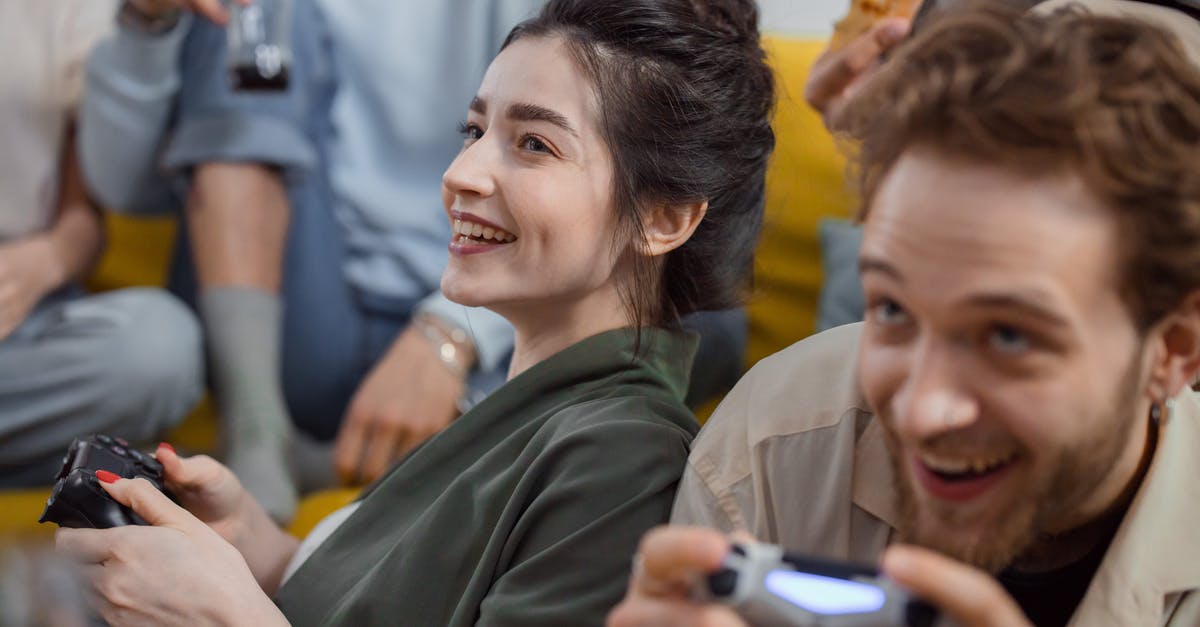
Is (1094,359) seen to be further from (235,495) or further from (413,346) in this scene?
(413,346)

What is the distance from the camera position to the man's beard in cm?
62

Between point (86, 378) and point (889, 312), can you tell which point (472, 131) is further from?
point (86, 378)

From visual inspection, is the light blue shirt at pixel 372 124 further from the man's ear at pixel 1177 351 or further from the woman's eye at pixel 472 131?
the man's ear at pixel 1177 351

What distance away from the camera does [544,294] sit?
965mm

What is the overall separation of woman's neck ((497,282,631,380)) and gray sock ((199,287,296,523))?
2.59 feet

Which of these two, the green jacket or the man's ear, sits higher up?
the man's ear

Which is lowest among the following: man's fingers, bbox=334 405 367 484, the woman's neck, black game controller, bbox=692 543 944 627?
man's fingers, bbox=334 405 367 484

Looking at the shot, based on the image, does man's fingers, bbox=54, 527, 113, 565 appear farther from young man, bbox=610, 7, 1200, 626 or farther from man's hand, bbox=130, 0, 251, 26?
man's hand, bbox=130, 0, 251, 26

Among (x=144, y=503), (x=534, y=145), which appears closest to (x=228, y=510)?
(x=144, y=503)

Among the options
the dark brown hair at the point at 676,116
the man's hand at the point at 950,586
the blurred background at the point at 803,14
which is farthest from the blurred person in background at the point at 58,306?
the man's hand at the point at 950,586

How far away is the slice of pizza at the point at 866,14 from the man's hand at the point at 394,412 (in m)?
0.71

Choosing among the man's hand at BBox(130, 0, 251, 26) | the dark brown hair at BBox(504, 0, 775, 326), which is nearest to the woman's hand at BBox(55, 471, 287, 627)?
the dark brown hair at BBox(504, 0, 775, 326)

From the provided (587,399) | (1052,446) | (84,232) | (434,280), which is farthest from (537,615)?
(84,232)

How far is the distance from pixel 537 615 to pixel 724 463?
0.46 ft
